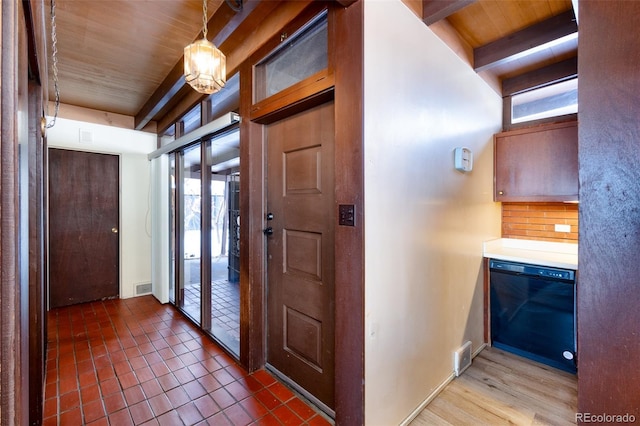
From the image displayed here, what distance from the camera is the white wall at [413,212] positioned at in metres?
1.41

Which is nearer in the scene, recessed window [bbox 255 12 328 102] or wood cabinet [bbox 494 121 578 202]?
recessed window [bbox 255 12 328 102]

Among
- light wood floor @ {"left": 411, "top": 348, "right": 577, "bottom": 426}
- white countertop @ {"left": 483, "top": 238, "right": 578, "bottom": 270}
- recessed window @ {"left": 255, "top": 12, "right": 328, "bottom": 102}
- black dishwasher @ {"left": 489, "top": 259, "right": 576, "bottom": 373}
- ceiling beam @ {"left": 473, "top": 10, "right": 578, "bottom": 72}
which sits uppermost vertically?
ceiling beam @ {"left": 473, "top": 10, "right": 578, "bottom": 72}

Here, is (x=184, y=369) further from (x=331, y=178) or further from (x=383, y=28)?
(x=383, y=28)

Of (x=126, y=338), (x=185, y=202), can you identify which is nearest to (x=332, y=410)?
(x=126, y=338)

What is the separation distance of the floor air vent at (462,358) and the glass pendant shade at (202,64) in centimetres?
246

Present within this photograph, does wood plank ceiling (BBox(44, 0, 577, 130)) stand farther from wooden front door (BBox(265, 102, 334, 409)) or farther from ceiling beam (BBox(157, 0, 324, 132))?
wooden front door (BBox(265, 102, 334, 409))

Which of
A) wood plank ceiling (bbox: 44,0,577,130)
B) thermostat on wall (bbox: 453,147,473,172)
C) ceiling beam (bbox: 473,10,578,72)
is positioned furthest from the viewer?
thermostat on wall (bbox: 453,147,473,172)

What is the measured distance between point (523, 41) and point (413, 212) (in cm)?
171

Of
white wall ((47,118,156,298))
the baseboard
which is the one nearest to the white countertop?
the baseboard

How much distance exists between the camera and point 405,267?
1.61 m

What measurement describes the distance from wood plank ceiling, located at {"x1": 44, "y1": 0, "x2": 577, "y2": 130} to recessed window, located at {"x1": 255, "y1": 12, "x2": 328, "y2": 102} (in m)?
0.15

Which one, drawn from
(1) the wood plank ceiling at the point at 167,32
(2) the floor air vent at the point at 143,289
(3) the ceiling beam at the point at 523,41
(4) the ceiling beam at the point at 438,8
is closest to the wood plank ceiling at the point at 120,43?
(1) the wood plank ceiling at the point at 167,32

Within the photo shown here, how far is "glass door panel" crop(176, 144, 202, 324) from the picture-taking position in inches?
124

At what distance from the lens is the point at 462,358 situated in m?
2.16
